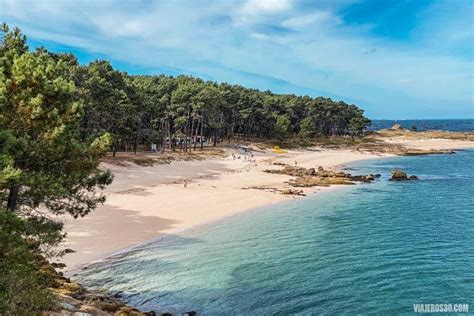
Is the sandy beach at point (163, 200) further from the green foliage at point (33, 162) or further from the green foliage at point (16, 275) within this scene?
the green foliage at point (16, 275)

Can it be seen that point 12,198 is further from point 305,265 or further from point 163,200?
point 163,200

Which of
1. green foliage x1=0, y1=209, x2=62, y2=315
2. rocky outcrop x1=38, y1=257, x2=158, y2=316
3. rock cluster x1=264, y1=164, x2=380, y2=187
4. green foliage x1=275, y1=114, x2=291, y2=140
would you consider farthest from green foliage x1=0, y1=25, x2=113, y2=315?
green foliage x1=275, y1=114, x2=291, y2=140

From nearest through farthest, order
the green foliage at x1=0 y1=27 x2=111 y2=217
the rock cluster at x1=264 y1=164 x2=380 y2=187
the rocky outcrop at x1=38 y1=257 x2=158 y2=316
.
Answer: the green foliage at x1=0 y1=27 x2=111 y2=217 < the rocky outcrop at x1=38 y1=257 x2=158 y2=316 < the rock cluster at x1=264 y1=164 x2=380 y2=187

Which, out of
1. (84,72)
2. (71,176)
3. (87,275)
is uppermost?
(84,72)

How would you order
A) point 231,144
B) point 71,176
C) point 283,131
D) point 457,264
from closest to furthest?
point 71,176, point 457,264, point 231,144, point 283,131

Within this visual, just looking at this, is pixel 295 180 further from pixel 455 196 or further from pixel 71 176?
pixel 71 176

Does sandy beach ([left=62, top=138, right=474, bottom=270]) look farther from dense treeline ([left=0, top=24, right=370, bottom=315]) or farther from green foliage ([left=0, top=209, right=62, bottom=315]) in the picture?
green foliage ([left=0, top=209, right=62, bottom=315])

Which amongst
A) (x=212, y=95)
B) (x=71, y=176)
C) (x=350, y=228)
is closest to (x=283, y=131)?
(x=212, y=95)
